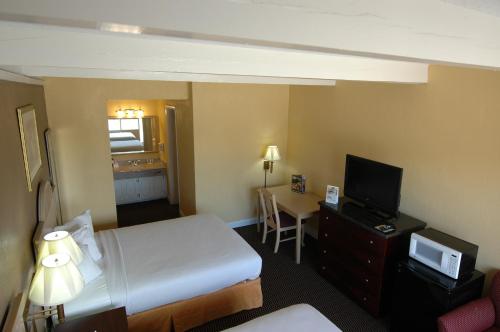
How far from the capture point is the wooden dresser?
9.89 ft

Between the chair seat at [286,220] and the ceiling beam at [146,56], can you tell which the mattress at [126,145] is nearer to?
the chair seat at [286,220]

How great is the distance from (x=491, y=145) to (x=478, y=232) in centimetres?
76

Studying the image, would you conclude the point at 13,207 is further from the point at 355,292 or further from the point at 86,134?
the point at 355,292

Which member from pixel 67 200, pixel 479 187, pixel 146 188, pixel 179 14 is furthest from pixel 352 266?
pixel 146 188

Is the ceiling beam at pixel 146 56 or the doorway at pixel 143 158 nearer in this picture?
the ceiling beam at pixel 146 56

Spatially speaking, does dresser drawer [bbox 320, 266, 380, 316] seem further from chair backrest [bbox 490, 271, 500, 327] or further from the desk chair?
chair backrest [bbox 490, 271, 500, 327]

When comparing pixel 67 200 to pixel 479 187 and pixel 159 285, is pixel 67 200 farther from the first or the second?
pixel 479 187

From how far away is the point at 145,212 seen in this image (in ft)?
18.9

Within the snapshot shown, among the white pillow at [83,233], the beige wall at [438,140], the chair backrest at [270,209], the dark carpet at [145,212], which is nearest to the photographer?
the beige wall at [438,140]

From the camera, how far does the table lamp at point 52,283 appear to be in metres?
1.82

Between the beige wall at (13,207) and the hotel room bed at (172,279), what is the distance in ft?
2.27

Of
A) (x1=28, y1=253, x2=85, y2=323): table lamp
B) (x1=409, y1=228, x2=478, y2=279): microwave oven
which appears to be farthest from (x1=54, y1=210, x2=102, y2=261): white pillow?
(x1=409, y1=228, x2=478, y2=279): microwave oven

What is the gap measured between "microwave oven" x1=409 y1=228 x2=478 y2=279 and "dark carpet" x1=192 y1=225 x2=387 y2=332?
85 centimetres

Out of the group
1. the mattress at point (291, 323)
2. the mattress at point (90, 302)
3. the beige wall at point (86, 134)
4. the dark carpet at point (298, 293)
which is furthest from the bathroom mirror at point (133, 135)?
the mattress at point (291, 323)
